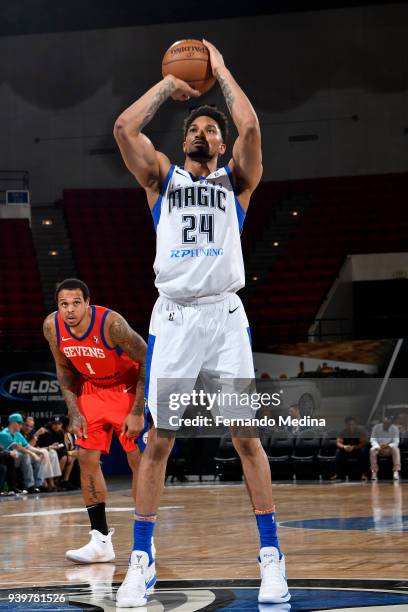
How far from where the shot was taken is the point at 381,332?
1884cm

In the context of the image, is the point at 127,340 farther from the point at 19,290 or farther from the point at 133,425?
the point at 19,290

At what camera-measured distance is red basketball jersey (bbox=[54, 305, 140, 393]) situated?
5.48 m

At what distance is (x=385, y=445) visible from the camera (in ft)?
50.2

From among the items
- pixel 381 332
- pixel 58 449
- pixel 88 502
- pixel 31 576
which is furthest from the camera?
pixel 381 332

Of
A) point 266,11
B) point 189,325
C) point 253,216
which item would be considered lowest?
point 189,325

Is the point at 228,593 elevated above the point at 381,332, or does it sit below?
below

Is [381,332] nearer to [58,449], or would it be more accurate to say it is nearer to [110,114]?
[58,449]

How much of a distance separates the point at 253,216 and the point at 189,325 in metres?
18.8

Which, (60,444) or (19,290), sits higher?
(19,290)

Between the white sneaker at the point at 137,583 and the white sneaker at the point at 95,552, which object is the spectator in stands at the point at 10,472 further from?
the white sneaker at the point at 137,583

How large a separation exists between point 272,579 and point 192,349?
0.94 meters

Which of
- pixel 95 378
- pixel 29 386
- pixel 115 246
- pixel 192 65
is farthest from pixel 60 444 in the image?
pixel 192 65

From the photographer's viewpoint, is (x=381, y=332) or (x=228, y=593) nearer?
(x=228, y=593)

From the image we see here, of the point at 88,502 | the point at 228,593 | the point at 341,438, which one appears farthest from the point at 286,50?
the point at 228,593
